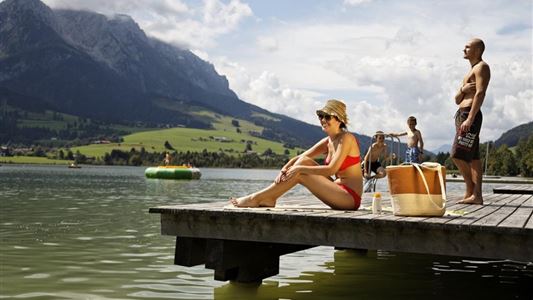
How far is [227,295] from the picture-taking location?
34.7 feet

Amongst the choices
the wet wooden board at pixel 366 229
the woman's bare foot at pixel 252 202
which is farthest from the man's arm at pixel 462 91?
the woman's bare foot at pixel 252 202

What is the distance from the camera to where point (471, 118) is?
11.9 m

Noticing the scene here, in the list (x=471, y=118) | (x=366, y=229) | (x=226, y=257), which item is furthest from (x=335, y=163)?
(x=471, y=118)

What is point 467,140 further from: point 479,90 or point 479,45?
point 479,45

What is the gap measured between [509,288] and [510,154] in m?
140

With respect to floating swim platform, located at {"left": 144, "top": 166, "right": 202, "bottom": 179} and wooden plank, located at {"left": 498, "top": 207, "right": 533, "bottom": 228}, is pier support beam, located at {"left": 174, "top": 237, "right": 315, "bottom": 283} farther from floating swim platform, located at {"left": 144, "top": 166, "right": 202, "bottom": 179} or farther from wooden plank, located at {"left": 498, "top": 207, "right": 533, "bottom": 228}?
floating swim platform, located at {"left": 144, "top": 166, "right": 202, "bottom": 179}

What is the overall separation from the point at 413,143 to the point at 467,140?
6.98 meters

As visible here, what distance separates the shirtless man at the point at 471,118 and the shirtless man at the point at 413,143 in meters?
6.18

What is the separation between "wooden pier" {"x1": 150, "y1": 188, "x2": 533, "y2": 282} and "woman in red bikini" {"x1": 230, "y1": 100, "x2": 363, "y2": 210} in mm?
298

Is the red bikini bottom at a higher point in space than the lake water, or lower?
higher

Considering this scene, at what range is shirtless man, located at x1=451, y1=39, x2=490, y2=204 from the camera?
39.3 ft

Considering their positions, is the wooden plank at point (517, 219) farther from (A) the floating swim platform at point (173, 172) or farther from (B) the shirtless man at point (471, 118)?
(A) the floating swim platform at point (173, 172)

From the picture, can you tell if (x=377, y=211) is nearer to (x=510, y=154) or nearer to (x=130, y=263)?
(x=130, y=263)

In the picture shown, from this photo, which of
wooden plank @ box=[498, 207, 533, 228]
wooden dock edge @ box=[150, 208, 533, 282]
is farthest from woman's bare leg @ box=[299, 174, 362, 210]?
wooden plank @ box=[498, 207, 533, 228]
